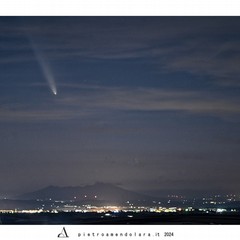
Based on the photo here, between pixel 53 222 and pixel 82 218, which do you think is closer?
pixel 53 222

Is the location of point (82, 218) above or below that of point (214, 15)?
below
